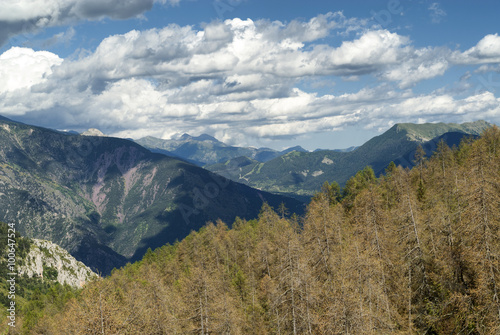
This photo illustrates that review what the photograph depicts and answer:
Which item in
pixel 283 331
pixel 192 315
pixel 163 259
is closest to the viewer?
pixel 283 331

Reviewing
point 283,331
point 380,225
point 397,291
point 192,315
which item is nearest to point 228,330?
point 192,315

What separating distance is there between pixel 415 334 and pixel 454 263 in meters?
11.8

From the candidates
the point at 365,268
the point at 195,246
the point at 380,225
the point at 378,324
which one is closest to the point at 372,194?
the point at 380,225

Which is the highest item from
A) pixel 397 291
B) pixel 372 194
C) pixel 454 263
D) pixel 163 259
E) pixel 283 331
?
pixel 372 194

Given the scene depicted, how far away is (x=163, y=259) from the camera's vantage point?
12812 cm

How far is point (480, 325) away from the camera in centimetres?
2747

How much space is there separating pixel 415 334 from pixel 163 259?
10505cm

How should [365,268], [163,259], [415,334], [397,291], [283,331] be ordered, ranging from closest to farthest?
1. [365,268]
2. [415,334]
3. [397,291]
4. [283,331]
5. [163,259]

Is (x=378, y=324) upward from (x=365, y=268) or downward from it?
downward

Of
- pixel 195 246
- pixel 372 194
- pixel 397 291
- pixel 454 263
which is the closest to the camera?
pixel 454 263

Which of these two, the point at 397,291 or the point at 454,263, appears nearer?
the point at 454,263

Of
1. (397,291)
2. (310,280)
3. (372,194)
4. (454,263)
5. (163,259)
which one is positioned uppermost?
(372,194)

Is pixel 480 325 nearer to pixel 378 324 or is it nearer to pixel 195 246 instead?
pixel 378 324

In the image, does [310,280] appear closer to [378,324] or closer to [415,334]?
[378,324]
